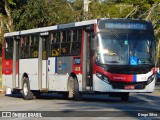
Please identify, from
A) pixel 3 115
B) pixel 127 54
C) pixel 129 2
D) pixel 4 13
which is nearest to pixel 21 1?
pixel 4 13

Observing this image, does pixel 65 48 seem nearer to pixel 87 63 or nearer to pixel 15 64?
pixel 87 63

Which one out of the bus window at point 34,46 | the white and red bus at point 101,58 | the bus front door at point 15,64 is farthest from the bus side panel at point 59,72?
the bus front door at point 15,64

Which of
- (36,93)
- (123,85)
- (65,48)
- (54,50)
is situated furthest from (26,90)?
(123,85)

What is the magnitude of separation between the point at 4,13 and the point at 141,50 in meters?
20.8

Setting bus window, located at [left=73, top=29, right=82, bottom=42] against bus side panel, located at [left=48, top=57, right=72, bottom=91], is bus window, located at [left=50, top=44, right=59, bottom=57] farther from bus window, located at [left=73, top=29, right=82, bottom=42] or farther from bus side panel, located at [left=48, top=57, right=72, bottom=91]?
bus window, located at [left=73, top=29, right=82, bottom=42]

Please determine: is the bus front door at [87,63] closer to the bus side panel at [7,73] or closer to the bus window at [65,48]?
the bus window at [65,48]

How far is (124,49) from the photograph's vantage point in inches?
938

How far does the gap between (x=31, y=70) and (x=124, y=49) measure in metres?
6.35

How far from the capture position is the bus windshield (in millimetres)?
23703

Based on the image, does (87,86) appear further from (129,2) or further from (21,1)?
(129,2)

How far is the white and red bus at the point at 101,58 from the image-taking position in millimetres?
23672

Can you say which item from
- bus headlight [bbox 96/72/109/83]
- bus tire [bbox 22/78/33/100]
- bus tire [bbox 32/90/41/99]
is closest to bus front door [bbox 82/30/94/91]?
bus headlight [bbox 96/72/109/83]

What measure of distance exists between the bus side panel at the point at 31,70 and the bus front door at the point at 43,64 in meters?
0.30

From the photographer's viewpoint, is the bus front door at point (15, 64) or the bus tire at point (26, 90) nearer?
the bus tire at point (26, 90)
